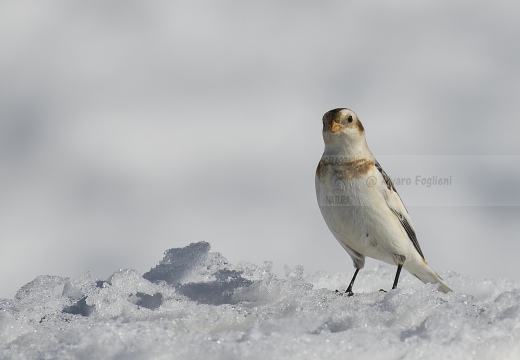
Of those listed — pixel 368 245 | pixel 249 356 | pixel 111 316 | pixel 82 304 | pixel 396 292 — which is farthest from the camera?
pixel 368 245

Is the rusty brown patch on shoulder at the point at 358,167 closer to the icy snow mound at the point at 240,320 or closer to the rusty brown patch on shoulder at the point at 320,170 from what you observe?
the rusty brown patch on shoulder at the point at 320,170

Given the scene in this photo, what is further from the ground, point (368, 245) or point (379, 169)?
point (379, 169)

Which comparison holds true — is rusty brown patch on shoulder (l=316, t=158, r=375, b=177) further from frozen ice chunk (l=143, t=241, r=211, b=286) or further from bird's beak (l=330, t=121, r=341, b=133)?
frozen ice chunk (l=143, t=241, r=211, b=286)

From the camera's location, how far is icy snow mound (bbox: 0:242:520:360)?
14.0 feet

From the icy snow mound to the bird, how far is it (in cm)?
61

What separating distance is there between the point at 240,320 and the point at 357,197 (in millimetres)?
1778

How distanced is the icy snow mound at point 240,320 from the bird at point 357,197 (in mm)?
613

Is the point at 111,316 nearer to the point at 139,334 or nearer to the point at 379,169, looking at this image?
the point at 139,334

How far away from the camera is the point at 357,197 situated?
648 centimetres

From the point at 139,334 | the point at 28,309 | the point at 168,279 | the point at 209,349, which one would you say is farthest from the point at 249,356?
the point at 168,279

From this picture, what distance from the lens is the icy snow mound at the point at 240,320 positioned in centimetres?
428

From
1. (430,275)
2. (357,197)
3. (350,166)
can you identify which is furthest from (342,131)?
(430,275)

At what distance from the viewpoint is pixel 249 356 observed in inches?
163

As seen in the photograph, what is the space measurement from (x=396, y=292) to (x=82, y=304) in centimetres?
238
